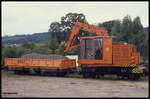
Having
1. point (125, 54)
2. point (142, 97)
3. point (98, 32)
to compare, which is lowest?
point (142, 97)

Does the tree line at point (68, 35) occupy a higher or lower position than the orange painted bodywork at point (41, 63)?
higher

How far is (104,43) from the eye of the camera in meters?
21.7

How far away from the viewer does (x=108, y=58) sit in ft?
70.6

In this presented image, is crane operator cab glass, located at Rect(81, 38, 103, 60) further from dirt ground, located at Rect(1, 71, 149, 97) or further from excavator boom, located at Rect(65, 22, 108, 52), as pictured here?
dirt ground, located at Rect(1, 71, 149, 97)

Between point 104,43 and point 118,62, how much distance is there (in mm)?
1873

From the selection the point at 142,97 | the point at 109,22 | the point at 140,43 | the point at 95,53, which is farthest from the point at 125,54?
the point at 109,22

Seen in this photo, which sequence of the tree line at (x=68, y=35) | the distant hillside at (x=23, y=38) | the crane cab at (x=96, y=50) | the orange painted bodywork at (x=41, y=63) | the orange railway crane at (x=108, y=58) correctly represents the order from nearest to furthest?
the orange railway crane at (x=108, y=58) → the crane cab at (x=96, y=50) → the orange painted bodywork at (x=41, y=63) → the tree line at (x=68, y=35) → the distant hillside at (x=23, y=38)

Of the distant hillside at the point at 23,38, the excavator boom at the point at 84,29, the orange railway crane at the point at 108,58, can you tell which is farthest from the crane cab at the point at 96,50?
the distant hillside at the point at 23,38

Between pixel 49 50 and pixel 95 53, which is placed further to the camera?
pixel 49 50

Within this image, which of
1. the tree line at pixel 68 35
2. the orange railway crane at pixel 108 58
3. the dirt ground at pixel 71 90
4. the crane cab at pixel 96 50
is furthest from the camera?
the tree line at pixel 68 35

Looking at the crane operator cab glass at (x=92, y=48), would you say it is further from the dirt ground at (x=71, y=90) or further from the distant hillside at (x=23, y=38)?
the distant hillside at (x=23, y=38)

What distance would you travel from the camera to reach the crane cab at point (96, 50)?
2155cm

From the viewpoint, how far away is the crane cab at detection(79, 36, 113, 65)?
21.5 metres

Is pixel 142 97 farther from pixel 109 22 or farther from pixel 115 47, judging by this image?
pixel 109 22
